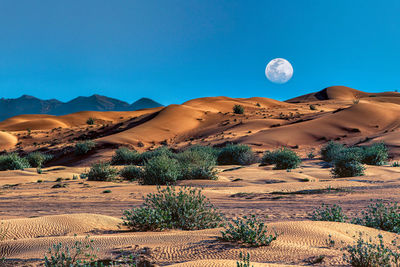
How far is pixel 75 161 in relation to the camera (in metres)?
39.1

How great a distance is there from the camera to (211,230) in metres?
6.14

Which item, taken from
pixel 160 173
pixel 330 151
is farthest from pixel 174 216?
pixel 330 151

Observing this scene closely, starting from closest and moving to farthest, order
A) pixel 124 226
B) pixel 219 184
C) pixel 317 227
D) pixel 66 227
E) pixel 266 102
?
pixel 317 227
pixel 66 227
pixel 124 226
pixel 219 184
pixel 266 102

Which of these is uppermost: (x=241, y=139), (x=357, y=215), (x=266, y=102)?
(x=266, y=102)

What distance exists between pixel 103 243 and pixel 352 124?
41045 millimetres

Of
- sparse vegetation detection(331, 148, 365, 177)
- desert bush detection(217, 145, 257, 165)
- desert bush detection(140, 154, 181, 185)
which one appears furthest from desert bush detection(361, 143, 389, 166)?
desert bush detection(140, 154, 181, 185)

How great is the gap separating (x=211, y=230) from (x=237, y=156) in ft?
71.8

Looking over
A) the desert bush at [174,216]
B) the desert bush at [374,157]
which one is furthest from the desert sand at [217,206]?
the desert bush at [374,157]

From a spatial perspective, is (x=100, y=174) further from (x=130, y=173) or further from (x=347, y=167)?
(x=347, y=167)

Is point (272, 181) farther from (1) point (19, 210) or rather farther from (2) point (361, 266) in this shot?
(2) point (361, 266)

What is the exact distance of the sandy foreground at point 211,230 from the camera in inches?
184

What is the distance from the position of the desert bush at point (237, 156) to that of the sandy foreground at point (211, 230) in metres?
8.64

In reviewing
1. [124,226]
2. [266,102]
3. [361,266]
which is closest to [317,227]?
[361,266]

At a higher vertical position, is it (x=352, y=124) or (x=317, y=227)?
(x=352, y=124)
